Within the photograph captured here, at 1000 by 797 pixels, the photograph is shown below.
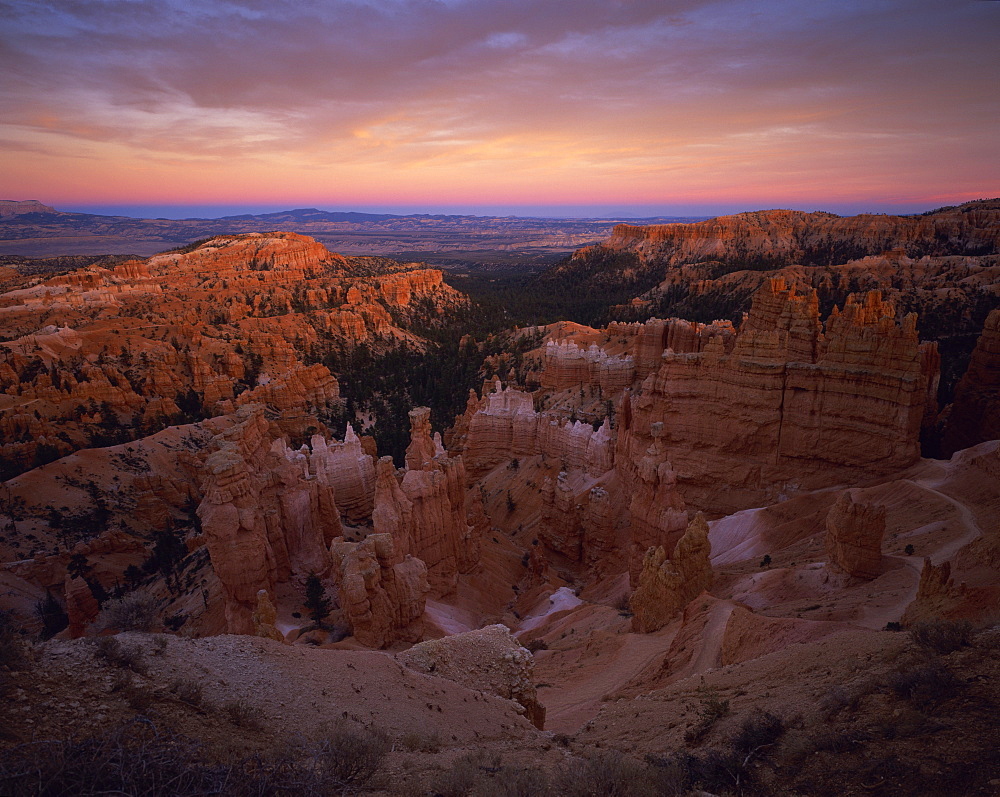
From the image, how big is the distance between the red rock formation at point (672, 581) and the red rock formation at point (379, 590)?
6271mm

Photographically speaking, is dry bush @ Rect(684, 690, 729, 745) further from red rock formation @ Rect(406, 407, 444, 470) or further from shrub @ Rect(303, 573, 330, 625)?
red rock formation @ Rect(406, 407, 444, 470)

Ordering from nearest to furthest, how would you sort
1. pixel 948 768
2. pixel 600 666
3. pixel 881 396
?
pixel 948 768 → pixel 600 666 → pixel 881 396

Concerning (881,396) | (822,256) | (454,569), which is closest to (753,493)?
(881,396)

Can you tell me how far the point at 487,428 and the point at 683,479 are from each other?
47.3ft

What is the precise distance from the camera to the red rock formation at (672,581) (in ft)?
48.4

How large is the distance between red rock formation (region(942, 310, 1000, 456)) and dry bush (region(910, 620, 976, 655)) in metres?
25.5

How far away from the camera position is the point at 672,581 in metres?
14.7

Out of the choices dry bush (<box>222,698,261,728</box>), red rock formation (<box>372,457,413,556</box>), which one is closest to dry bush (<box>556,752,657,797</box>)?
dry bush (<box>222,698,261,728</box>)

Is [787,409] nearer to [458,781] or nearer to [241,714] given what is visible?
[458,781]

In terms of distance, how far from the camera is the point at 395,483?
18.2 metres

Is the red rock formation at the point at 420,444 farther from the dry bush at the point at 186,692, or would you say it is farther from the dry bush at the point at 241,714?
the dry bush at the point at 186,692

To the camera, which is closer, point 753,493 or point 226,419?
point 753,493

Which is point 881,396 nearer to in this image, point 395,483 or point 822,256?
point 395,483

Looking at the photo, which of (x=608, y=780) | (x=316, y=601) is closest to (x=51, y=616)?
(x=316, y=601)
